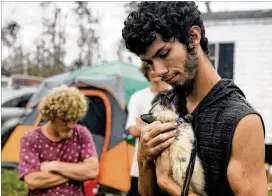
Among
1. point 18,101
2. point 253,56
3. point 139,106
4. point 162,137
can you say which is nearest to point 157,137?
point 162,137

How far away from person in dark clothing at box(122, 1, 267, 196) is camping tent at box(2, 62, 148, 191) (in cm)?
495

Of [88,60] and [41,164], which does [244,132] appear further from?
[88,60]

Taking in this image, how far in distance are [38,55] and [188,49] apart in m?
23.5

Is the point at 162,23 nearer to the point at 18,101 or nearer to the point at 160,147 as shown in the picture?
the point at 160,147

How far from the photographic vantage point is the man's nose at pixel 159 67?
1.80 meters

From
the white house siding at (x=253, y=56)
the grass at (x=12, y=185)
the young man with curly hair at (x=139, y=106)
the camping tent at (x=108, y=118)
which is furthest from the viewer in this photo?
the white house siding at (x=253, y=56)

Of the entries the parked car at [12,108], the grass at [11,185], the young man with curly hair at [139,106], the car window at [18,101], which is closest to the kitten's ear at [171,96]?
the young man with curly hair at [139,106]

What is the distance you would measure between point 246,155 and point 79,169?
2.09 meters

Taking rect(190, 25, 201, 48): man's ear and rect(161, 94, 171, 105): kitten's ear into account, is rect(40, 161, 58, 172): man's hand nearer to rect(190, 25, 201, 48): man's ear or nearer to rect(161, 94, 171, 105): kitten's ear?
rect(161, 94, 171, 105): kitten's ear

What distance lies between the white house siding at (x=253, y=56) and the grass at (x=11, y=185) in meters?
5.33

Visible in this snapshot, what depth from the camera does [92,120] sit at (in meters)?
8.01

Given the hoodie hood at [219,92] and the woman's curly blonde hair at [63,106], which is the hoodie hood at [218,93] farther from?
the woman's curly blonde hair at [63,106]

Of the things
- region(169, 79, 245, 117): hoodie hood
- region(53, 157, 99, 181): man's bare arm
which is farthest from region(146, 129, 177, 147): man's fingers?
region(53, 157, 99, 181): man's bare arm

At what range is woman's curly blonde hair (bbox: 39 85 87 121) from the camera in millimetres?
3449
